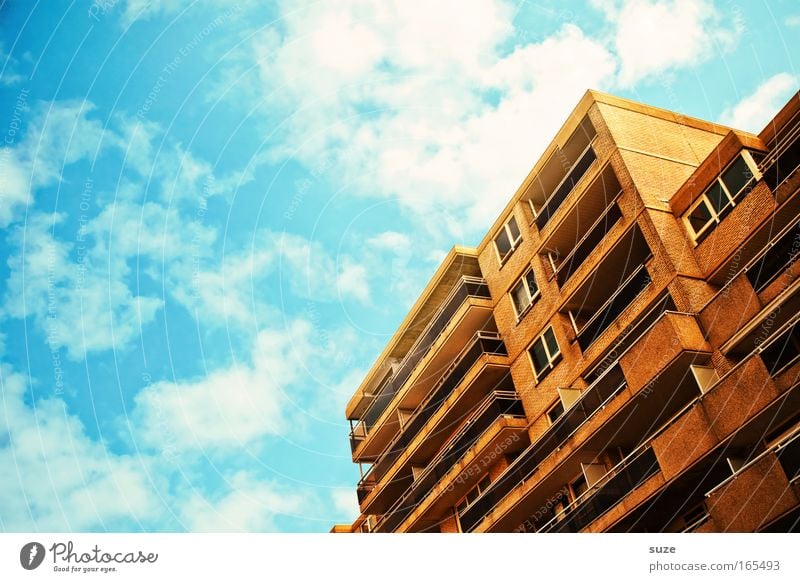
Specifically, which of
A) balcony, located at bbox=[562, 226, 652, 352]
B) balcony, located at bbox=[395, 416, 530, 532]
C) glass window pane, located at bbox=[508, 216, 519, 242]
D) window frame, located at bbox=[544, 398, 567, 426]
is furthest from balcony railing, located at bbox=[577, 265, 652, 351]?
glass window pane, located at bbox=[508, 216, 519, 242]

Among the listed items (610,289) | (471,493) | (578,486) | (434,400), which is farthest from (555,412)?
(434,400)

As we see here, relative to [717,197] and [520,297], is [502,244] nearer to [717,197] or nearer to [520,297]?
[520,297]

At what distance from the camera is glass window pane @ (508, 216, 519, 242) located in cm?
2908

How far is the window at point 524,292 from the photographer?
88.2 feet

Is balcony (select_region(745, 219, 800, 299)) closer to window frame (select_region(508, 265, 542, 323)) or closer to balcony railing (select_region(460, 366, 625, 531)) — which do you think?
balcony railing (select_region(460, 366, 625, 531))

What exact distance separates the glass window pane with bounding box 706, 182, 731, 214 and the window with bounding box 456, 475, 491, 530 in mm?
13903

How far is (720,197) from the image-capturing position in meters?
19.9

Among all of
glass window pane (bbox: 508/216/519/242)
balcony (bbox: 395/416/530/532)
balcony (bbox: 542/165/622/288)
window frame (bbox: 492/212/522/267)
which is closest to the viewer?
balcony (bbox: 542/165/622/288)

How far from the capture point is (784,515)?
45.2ft

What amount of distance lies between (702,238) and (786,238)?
309cm

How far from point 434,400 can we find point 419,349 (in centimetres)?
300

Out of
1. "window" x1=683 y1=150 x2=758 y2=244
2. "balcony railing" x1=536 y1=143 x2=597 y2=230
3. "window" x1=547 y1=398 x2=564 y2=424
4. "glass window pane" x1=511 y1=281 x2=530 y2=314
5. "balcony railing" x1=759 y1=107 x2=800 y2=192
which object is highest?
"balcony railing" x1=536 y1=143 x2=597 y2=230

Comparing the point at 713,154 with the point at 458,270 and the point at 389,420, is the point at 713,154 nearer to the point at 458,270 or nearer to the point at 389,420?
the point at 458,270

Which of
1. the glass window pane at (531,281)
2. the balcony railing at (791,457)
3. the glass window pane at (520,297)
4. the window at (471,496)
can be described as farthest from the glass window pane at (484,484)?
the balcony railing at (791,457)
